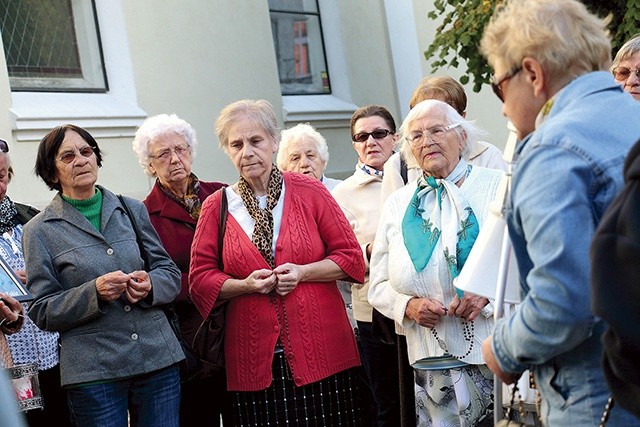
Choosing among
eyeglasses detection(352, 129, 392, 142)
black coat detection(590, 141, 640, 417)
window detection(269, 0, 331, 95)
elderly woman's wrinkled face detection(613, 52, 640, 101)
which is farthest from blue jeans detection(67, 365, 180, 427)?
window detection(269, 0, 331, 95)

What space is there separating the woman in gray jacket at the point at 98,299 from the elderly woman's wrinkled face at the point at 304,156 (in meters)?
2.26

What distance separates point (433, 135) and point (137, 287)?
1.61 m

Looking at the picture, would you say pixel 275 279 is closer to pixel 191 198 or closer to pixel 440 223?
pixel 440 223

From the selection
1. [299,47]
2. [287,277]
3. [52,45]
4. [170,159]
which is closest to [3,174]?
[170,159]

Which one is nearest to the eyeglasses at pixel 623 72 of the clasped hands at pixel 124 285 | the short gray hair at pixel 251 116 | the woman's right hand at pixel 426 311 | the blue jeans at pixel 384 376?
the woman's right hand at pixel 426 311

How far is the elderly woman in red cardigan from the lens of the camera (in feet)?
18.2

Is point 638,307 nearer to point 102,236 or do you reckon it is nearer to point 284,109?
point 102,236

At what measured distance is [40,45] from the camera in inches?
378

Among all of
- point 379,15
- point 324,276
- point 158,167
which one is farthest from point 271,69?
point 324,276

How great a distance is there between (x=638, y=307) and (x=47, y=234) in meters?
3.64

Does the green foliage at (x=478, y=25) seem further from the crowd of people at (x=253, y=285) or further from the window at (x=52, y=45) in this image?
the crowd of people at (x=253, y=285)

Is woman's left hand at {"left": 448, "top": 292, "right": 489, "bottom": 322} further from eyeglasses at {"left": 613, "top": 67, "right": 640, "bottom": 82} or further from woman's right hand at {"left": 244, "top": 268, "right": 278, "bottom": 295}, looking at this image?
eyeglasses at {"left": 613, "top": 67, "right": 640, "bottom": 82}

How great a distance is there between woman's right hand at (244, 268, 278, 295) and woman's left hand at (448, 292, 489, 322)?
0.91 metres

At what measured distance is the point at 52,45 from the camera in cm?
974
